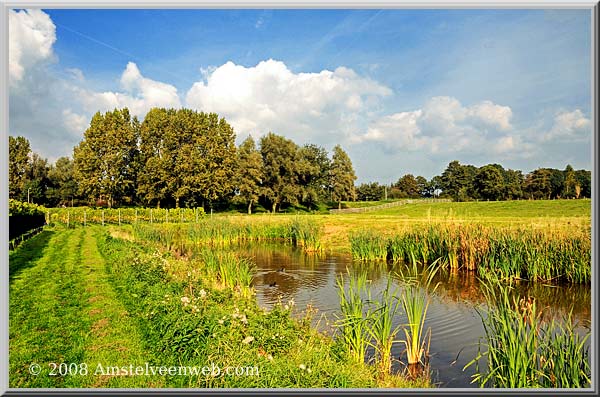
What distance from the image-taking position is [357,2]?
4266mm

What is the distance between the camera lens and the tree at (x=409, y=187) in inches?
2633

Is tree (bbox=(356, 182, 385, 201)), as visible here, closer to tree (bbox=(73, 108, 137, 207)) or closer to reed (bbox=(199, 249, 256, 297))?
tree (bbox=(73, 108, 137, 207))

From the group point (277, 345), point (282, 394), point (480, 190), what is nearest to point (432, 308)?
point (277, 345)

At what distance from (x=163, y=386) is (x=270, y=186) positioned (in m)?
46.8

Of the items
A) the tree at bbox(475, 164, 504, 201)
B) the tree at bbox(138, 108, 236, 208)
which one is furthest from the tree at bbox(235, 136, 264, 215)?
the tree at bbox(475, 164, 504, 201)

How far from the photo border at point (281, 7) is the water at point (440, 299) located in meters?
1.57

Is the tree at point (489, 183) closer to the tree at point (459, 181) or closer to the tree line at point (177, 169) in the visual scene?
the tree at point (459, 181)

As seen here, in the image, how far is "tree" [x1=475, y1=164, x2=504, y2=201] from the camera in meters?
34.8

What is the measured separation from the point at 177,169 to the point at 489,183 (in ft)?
A: 92.9

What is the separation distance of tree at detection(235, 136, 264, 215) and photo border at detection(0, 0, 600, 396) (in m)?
40.4

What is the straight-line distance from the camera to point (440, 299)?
936 centimetres

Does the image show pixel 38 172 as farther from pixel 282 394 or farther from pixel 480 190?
pixel 480 190

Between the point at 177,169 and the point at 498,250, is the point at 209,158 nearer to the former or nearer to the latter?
the point at 177,169

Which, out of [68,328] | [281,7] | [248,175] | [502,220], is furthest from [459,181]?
[68,328]
